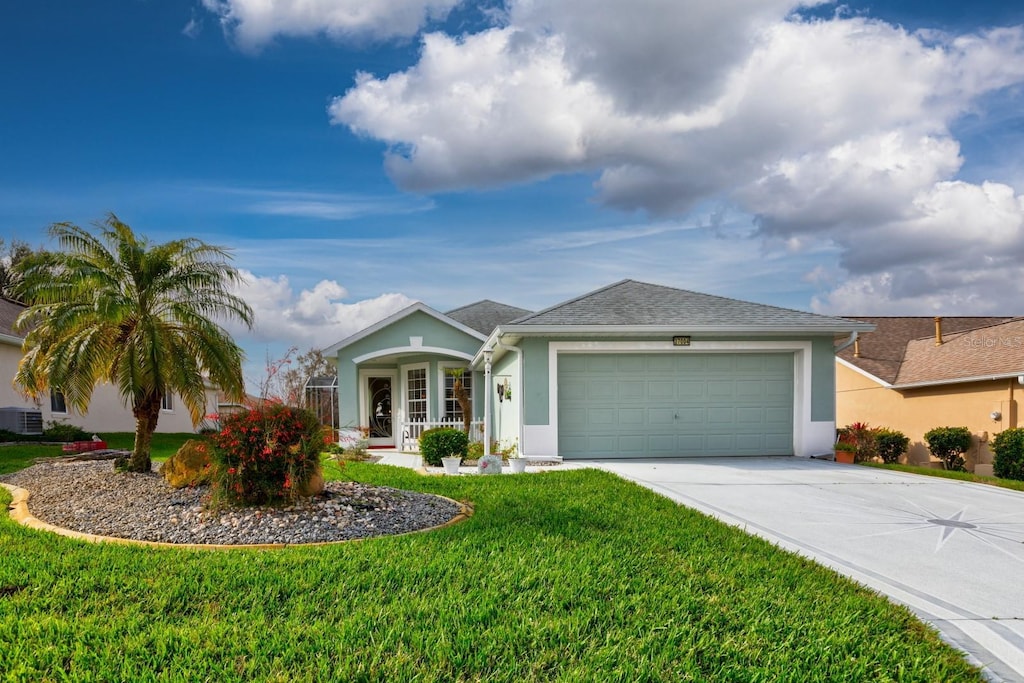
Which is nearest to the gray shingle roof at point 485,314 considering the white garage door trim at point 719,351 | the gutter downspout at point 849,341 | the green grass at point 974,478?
the white garage door trim at point 719,351

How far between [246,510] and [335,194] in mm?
7513

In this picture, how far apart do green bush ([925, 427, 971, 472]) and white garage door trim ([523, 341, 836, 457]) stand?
16.1ft

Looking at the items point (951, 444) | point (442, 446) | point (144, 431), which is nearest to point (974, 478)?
point (951, 444)

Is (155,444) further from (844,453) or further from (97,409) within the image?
(844,453)

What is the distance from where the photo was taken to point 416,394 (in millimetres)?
19969

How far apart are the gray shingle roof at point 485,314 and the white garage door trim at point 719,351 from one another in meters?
7.57

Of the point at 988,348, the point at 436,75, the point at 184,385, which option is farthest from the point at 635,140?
the point at 988,348

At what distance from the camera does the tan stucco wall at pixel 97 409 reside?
1889 cm

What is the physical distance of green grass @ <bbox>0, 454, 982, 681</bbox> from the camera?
11.5ft

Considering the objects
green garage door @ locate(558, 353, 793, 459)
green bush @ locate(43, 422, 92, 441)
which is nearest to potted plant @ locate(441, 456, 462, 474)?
green garage door @ locate(558, 353, 793, 459)

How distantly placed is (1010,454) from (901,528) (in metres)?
8.51

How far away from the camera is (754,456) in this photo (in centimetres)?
1359

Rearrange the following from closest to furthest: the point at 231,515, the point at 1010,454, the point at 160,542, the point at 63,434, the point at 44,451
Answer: the point at 160,542 → the point at 231,515 → the point at 1010,454 → the point at 44,451 → the point at 63,434

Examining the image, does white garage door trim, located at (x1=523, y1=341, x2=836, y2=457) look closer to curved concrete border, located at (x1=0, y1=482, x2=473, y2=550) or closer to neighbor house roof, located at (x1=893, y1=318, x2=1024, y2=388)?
curved concrete border, located at (x1=0, y1=482, x2=473, y2=550)
